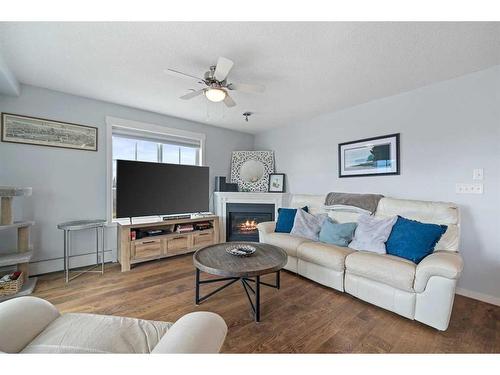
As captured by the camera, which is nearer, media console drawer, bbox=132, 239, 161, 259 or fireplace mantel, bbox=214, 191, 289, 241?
media console drawer, bbox=132, 239, 161, 259

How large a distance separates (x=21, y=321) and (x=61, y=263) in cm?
236

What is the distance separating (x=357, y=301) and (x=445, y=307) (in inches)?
26.7

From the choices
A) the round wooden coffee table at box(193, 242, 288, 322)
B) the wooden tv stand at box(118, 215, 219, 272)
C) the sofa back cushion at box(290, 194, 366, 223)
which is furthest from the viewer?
the wooden tv stand at box(118, 215, 219, 272)

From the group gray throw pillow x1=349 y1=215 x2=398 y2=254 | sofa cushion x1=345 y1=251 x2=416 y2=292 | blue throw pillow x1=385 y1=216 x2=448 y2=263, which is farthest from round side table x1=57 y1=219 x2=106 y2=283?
blue throw pillow x1=385 y1=216 x2=448 y2=263

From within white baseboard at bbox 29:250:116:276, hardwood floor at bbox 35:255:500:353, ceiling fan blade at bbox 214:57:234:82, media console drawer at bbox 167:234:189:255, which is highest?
ceiling fan blade at bbox 214:57:234:82

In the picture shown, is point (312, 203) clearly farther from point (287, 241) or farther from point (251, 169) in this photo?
point (251, 169)

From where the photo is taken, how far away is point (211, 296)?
2.21 m

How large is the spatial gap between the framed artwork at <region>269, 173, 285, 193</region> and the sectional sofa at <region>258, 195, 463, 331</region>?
4.80 feet

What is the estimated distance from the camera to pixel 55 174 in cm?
274

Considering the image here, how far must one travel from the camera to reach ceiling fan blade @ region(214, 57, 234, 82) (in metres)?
1.66

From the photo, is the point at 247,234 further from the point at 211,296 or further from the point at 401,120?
the point at 401,120

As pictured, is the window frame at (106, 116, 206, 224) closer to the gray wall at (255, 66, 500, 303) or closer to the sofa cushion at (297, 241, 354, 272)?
the sofa cushion at (297, 241, 354, 272)

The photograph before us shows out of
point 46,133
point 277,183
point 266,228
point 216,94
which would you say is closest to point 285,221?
point 266,228
